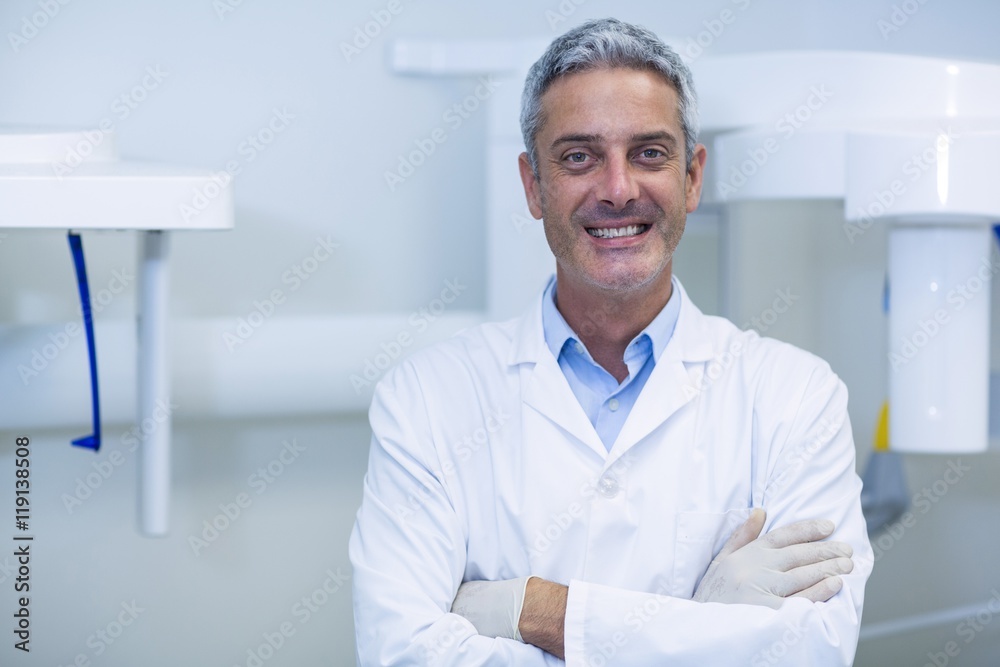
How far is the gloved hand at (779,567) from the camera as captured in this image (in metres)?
0.98

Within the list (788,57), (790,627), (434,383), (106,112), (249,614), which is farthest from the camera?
(249,614)

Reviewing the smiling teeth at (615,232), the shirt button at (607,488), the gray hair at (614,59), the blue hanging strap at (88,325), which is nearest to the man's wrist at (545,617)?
the shirt button at (607,488)

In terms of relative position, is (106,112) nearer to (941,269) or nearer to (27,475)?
(27,475)

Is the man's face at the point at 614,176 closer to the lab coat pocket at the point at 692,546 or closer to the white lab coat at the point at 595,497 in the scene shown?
the white lab coat at the point at 595,497

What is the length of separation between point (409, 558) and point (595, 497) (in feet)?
0.65

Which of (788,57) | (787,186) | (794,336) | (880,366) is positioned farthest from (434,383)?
(880,366)

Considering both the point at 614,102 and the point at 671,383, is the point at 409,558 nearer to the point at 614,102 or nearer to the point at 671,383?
the point at 671,383

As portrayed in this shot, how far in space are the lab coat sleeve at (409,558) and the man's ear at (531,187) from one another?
251 mm

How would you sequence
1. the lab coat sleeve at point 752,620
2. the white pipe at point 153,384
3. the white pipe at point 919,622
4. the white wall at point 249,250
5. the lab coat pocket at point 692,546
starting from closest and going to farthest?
the lab coat sleeve at point 752,620 → the lab coat pocket at point 692,546 → the white pipe at point 153,384 → the white wall at point 249,250 → the white pipe at point 919,622

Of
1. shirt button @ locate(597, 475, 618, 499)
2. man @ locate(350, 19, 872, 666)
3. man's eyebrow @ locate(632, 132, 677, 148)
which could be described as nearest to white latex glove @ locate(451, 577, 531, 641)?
man @ locate(350, 19, 872, 666)

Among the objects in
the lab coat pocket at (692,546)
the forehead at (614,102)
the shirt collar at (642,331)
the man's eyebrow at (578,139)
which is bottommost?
the lab coat pocket at (692,546)

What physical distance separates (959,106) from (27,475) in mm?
1327

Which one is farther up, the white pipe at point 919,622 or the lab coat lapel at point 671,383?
the lab coat lapel at point 671,383

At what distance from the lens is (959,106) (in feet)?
3.89
